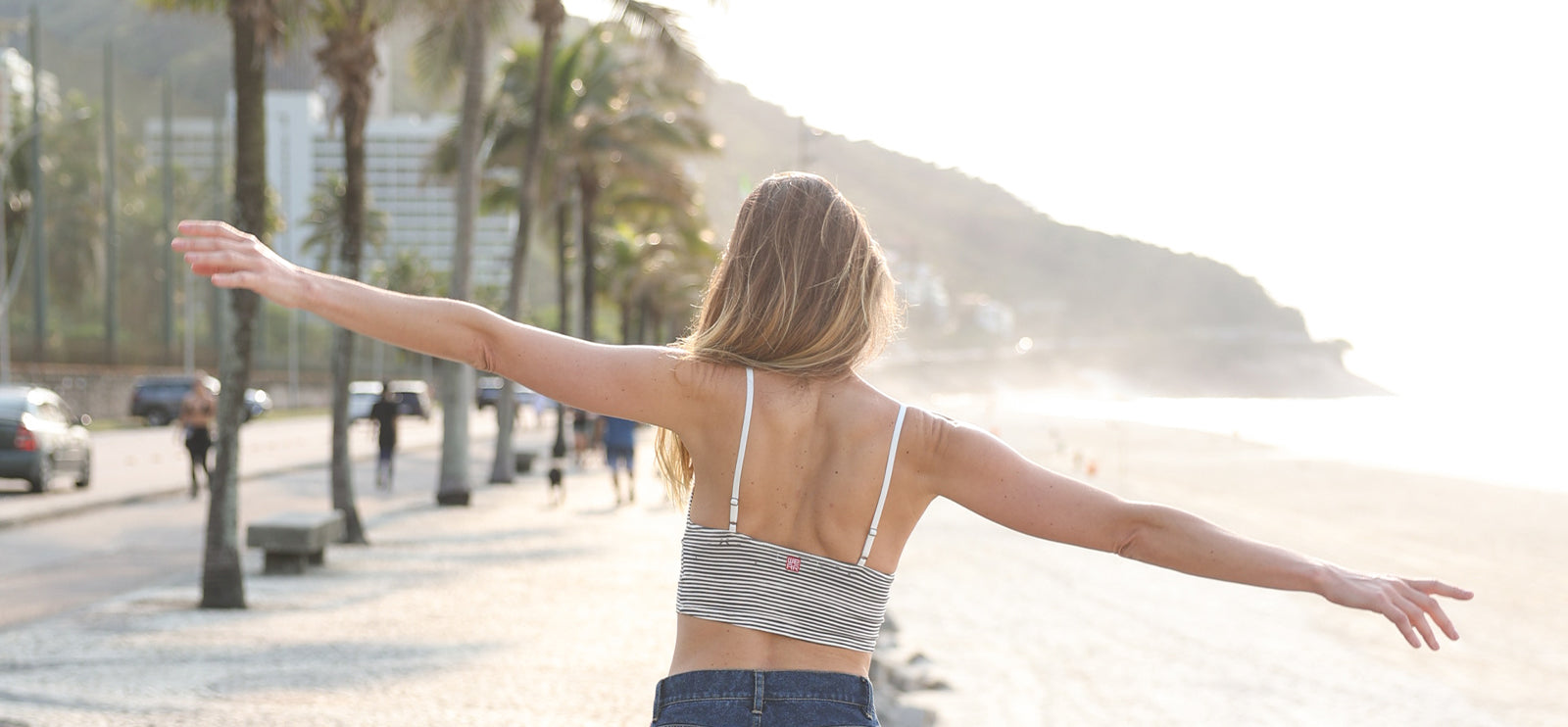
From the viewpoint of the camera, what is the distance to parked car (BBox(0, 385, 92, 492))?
62.3ft

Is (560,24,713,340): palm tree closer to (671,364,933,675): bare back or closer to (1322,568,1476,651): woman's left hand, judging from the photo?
(671,364,933,675): bare back

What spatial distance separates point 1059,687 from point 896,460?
830 cm

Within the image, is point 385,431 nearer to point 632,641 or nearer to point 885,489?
point 632,641

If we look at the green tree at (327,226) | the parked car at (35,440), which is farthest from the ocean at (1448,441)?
the green tree at (327,226)

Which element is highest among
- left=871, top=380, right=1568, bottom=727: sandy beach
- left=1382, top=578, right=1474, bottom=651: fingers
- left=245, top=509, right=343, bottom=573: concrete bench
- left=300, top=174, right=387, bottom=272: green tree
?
left=300, top=174, right=387, bottom=272: green tree

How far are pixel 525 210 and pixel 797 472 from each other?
21859mm

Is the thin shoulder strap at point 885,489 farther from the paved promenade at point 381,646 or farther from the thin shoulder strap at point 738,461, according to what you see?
the paved promenade at point 381,646

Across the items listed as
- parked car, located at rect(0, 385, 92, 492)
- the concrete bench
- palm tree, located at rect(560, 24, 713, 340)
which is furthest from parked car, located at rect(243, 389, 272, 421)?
the concrete bench

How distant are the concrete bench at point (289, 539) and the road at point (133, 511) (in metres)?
0.68

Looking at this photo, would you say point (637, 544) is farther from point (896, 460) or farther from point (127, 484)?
point (896, 460)

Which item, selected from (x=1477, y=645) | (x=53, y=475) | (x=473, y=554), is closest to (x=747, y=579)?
(x=473, y=554)

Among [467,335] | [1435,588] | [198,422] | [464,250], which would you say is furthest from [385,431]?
[1435,588]

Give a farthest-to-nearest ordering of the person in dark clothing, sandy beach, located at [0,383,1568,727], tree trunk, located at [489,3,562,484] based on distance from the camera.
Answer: tree trunk, located at [489,3,562,484], the person in dark clothing, sandy beach, located at [0,383,1568,727]

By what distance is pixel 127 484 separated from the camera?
21.5 m
